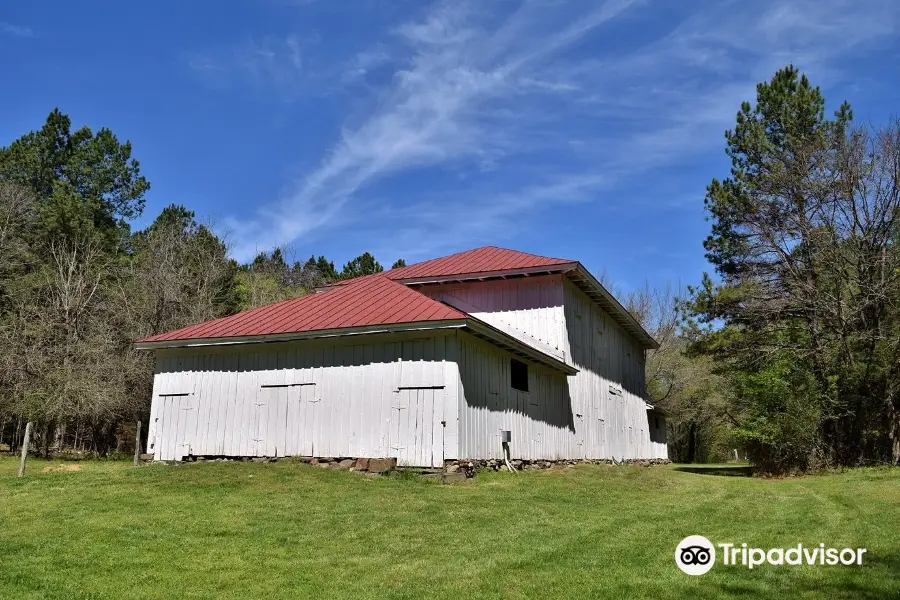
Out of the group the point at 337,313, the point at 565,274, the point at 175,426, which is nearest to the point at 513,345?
the point at 337,313

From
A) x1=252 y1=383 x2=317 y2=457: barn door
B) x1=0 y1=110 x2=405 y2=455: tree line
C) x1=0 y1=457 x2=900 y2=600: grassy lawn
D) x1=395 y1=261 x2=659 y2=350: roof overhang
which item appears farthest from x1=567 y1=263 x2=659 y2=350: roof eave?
x1=0 y1=110 x2=405 y2=455: tree line

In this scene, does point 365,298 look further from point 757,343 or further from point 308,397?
point 757,343

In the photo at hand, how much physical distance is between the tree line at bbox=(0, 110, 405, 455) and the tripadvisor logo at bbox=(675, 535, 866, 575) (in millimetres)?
20279

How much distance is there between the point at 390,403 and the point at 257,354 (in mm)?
3917

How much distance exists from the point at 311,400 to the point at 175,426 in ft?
13.4

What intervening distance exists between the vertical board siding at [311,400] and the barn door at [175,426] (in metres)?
0.02

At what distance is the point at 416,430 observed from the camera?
14.8 meters

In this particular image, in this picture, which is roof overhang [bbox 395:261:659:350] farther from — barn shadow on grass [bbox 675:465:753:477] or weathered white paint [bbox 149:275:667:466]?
barn shadow on grass [bbox 675:465:753:477]

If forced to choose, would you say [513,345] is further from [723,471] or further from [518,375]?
[723,471]

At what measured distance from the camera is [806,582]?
5984 mm

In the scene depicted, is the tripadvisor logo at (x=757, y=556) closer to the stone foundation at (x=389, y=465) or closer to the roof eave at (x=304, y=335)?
the stone foundation at (x=389, y=465)

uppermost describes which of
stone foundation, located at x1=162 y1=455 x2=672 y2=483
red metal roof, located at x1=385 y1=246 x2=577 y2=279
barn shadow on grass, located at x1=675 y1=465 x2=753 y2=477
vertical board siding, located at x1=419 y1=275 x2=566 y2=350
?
red metal roof, located at x1=385 y1=246 x2=577 y2=279

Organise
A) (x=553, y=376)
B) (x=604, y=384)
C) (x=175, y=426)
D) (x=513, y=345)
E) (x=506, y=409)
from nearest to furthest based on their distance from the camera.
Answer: (x=513, y=345) → (x=506, y=409) → (x=175, y=426) → (x=553, y=376) → (x=604, y=384)

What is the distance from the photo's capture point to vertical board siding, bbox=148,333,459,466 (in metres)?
14.8
